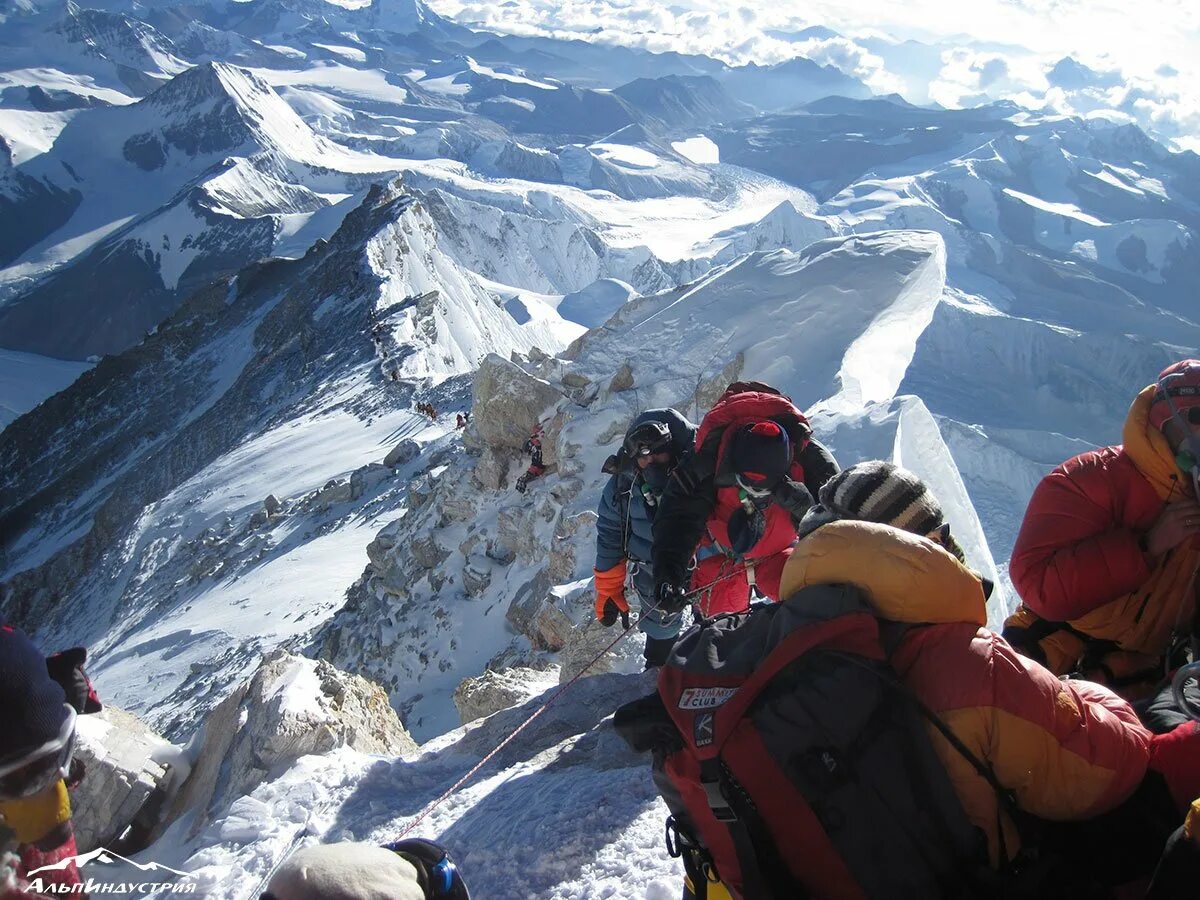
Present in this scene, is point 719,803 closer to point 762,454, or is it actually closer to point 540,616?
point 762,454

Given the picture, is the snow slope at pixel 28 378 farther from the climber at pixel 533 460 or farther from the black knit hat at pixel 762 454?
the black knit hat at pixel 762 454

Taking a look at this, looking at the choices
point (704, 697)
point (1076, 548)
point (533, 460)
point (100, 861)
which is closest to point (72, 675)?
point (100, 861)

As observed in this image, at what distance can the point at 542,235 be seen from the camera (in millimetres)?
181375

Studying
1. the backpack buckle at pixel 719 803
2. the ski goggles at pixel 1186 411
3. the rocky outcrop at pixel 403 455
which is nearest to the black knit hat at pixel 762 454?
the ski goggles at pixel 1186 411

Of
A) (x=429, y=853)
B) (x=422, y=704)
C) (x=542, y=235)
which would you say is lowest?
(x=542, y=235)

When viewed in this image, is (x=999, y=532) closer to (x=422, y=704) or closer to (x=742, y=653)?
(x=422, y=704)

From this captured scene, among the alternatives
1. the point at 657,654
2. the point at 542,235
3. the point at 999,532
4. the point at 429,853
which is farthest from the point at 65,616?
the point at 542,235

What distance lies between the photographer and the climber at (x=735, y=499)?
15.8 ft

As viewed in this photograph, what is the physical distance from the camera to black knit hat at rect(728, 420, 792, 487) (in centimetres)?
464

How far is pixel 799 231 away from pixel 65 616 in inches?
7366

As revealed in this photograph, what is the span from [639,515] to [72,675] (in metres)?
3.63

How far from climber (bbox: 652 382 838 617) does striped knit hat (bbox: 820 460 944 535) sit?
1.67 meters

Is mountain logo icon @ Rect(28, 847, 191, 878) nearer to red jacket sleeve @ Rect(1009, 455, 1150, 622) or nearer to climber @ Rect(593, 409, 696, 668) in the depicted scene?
climber @ Rect(593, 409, 696, 668)

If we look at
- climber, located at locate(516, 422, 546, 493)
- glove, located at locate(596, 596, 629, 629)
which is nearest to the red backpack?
glove, located at locate(596, 596, 629, 629)
